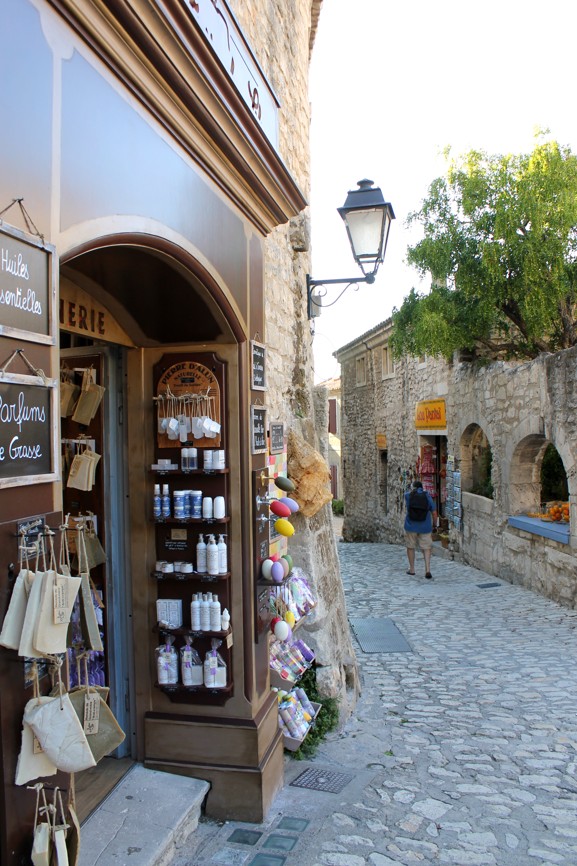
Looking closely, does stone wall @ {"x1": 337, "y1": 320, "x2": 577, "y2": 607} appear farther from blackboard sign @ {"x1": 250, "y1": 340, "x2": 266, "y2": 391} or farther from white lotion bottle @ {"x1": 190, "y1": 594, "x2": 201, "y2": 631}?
white lotion bottle @ {"x1": 190, "y1": 594, "x2": 201, "y2": 631}

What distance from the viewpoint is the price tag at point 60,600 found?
5.90ft

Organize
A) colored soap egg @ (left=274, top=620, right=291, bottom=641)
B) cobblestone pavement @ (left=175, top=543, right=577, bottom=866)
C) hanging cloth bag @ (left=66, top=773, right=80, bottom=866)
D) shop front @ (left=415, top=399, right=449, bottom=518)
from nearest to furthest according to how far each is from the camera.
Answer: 1. hanging cloth bag @ (left=66, top=773, right=80, bottom=866)
2. cobblestone pavement @ (left=175, top=543, right=577, bottom=866)
3. colored soap egg @ (left=274, top=620, right=291, bottom=641)
4. shop front @ (left=415, top=399, right=449, bottom=518)

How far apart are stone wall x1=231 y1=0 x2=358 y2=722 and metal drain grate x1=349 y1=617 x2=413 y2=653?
4.51ft

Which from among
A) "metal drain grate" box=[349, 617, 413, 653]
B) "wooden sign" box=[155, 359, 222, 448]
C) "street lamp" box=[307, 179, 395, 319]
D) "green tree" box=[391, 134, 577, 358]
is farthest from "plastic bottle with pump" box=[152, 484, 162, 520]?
"green tree" box=[391, 134, 577, 358]

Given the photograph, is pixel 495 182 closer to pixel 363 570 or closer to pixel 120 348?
pixel 363 570

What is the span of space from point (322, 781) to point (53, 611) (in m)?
2.87

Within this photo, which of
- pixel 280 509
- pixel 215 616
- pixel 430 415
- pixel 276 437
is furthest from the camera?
pixel 430 415

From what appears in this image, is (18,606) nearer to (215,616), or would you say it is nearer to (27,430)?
(27,430)

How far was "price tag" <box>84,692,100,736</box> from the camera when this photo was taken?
207 cm

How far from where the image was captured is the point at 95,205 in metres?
2.21

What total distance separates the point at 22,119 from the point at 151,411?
194cm

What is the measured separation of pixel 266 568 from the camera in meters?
3.74

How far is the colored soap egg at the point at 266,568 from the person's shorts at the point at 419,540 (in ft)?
24.9

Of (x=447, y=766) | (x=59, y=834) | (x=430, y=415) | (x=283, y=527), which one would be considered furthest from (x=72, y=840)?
(x=430, y=415)
